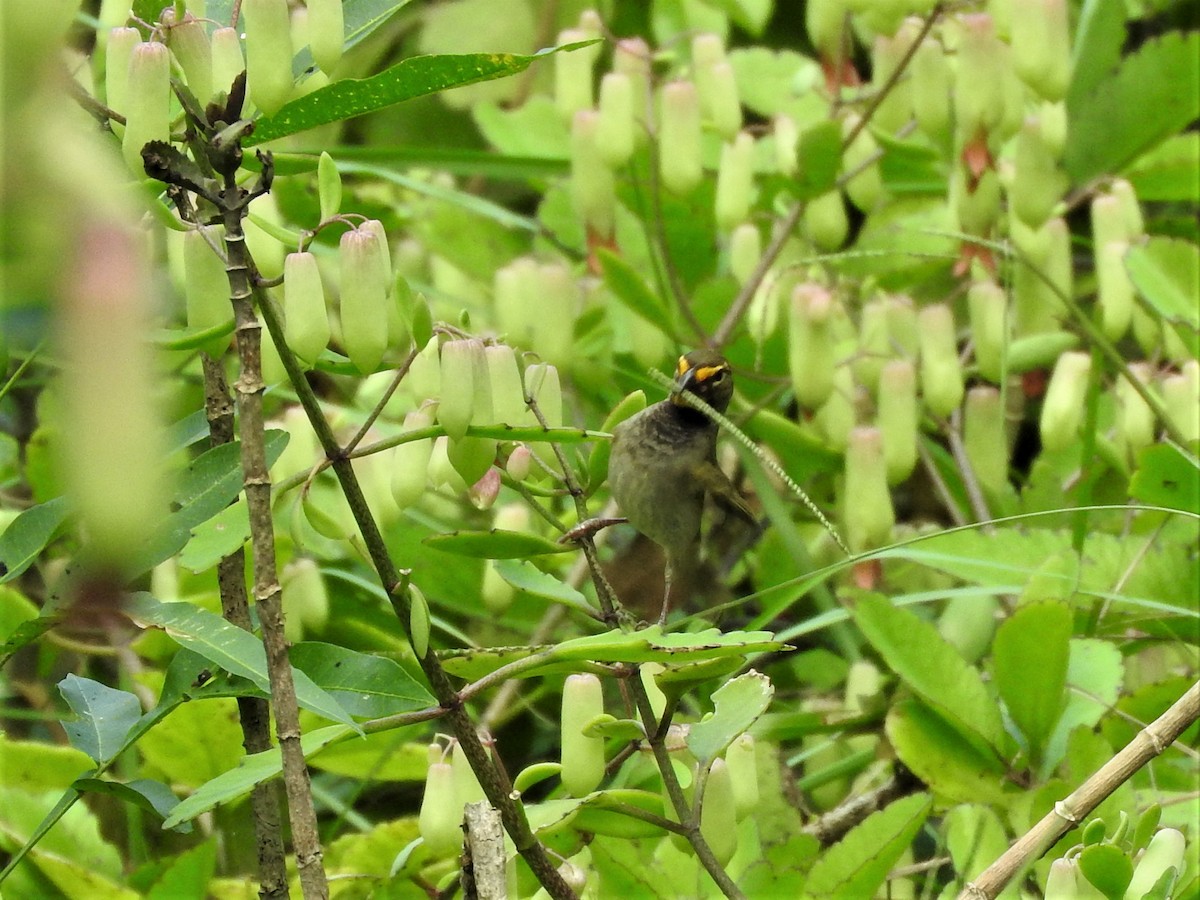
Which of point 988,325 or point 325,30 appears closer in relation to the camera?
point 325,30

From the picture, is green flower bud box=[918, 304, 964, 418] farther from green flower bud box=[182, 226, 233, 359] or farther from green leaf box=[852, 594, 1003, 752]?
green flower bud box=[182, 226, 233, 359]

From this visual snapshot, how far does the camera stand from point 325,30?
78 cm

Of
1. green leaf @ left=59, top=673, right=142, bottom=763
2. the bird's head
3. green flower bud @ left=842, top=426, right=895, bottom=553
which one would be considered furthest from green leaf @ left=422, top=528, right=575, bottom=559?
green flower bud @ left=842, top=426, right=895, bottom=553

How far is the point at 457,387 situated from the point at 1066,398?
108cm

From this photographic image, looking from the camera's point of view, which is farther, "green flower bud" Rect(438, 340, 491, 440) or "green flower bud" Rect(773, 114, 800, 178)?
"green flower bud" Rect(773, 114, 800, 178)

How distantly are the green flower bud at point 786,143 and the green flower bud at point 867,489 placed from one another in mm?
376

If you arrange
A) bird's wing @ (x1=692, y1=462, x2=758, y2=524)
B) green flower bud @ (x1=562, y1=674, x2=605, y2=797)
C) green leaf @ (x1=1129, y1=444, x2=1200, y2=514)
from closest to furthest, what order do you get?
1. green flower bud @ (x1=562, y1=674, x2=605, y2=797)
2. green leaf @ (x1=1129, y1=444, x2=1200, y2=514)
3. bird's wing @ (x1=692, y1=462, x2=758, y2=524)

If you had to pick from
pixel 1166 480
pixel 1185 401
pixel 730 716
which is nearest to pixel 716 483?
pixel 1166 480

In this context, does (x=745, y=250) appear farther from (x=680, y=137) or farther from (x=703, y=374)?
(x=703, y=374)

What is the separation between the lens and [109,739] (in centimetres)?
94

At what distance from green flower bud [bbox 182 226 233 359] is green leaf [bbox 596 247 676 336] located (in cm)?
92

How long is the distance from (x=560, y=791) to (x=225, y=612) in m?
0.44

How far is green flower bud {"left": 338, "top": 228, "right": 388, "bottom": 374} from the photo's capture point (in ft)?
2.57

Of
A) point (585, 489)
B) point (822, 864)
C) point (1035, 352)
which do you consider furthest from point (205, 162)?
point (1035, 352)
